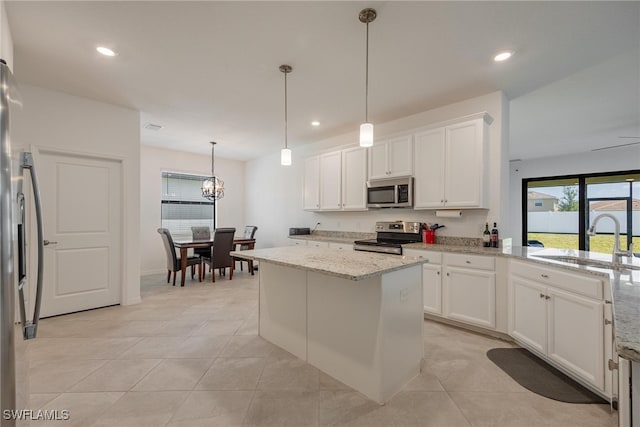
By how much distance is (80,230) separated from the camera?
3.56 m

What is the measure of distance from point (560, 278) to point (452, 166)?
1643 millimetres

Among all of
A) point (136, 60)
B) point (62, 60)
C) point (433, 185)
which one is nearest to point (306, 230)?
point (433, 185)

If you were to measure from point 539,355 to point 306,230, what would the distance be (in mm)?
3875

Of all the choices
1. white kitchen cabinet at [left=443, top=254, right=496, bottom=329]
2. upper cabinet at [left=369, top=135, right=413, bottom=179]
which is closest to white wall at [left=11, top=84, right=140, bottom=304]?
upper cabinet at [left=369, top=135, right=413, bottom=179]

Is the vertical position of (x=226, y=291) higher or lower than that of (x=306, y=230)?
lower

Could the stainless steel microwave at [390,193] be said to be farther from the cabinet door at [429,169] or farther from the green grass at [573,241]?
the green grass at [573,241]

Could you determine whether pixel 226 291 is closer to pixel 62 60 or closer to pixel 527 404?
pixel 62 60

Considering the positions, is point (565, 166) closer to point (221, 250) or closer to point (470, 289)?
point (470, 289)

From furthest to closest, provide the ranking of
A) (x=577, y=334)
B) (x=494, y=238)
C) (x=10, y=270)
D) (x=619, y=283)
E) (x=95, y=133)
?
(x=95, y=133), (x=494, y=238), (x=577, y=334), (x=619, y=283), (x=10, y=270)

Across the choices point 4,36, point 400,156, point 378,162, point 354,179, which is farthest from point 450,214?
point 4,36

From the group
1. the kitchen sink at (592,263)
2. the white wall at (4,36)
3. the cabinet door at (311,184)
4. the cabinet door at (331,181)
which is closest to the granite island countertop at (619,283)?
the kitchen sink at (592,263)

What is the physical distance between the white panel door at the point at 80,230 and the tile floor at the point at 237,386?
529 millimetres

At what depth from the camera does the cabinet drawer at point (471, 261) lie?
112 inches

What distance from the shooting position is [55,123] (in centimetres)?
338
